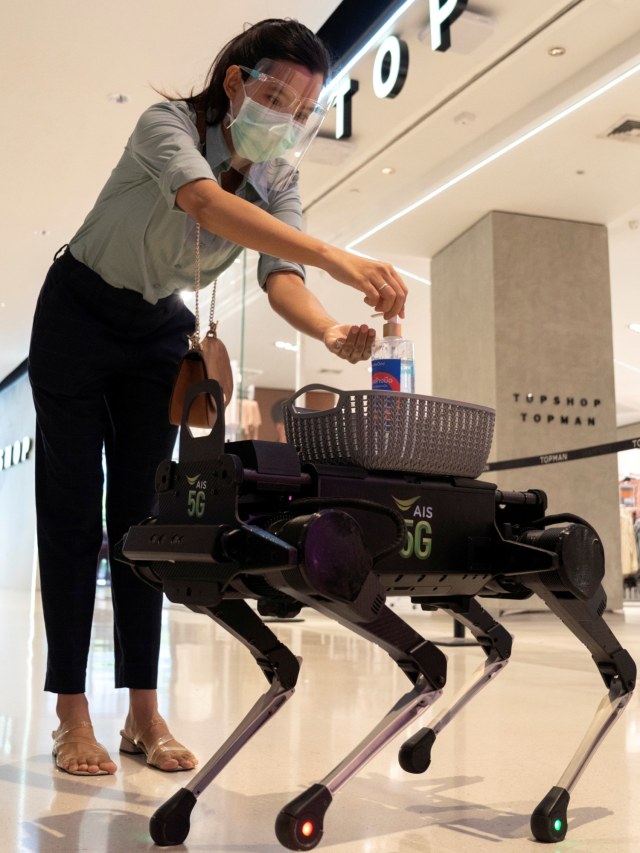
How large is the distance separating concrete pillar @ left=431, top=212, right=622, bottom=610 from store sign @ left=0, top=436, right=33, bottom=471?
34.5 feet

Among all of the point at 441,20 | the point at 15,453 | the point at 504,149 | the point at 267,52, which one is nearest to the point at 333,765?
the point at 267,52

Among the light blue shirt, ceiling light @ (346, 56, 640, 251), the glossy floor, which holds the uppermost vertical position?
ceiling light @ (346, 56, 640, 251)

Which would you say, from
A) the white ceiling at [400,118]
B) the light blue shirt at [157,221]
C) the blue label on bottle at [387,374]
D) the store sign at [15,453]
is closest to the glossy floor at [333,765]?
the blue label on bottle at [387,374]

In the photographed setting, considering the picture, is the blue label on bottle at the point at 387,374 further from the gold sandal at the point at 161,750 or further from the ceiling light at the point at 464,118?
the ceiling light at the point at 464,118

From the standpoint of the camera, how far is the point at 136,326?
5.94 feet

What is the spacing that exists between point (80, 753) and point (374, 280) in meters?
1.08

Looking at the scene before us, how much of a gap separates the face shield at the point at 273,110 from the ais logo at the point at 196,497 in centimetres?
62

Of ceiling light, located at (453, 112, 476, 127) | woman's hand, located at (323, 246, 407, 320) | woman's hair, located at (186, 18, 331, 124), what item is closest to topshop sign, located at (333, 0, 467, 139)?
ceiling light, located at (453, 112, 476, 127)

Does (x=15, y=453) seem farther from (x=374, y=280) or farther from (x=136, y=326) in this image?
(x=374, y=280)

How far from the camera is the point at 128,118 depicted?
6875mm

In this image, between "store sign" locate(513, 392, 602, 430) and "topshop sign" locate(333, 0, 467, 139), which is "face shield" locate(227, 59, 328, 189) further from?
"store sign" locate(513, 392, 602, 430)

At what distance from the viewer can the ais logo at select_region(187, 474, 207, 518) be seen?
1170 millimetres

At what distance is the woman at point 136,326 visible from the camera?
1489 mm

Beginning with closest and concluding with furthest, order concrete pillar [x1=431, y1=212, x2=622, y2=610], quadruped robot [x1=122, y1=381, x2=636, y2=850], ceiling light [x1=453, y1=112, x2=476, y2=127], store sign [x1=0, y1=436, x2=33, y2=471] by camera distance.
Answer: quadruped robot [x1=122, y1=381, x2=636, y2=850]
ceiling light [x1=453, y1=112, x2=476, y2=127]
concrete pillar [x1=431, y1=212, x2=622, y2=610]
store sign [x1=0, y1=436, x2=33, y2=471]
